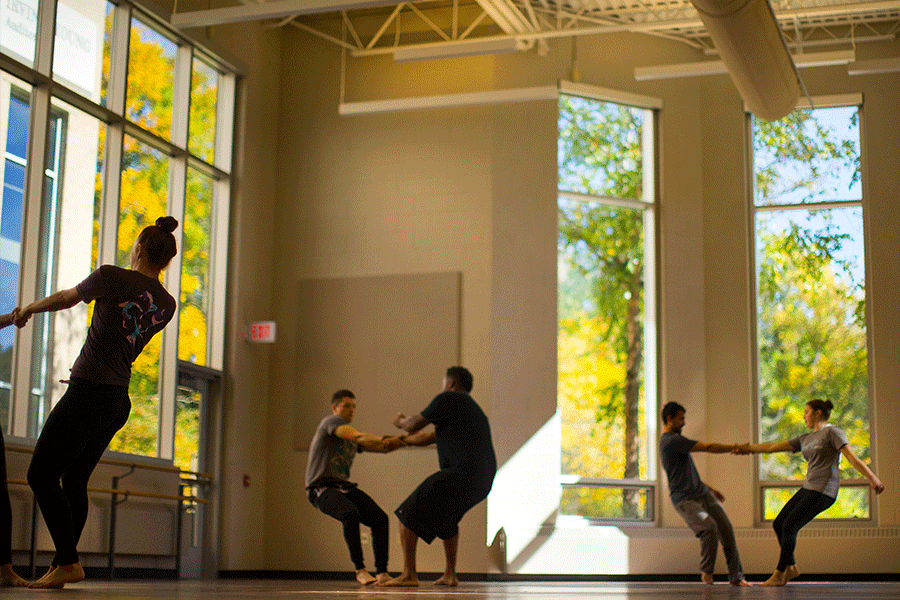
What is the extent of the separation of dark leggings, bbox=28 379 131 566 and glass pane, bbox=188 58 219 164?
20.5 feet

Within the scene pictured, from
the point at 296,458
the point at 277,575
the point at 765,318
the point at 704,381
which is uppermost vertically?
the point at 765,318

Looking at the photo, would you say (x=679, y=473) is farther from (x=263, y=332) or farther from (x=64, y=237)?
(x=64, y=237)

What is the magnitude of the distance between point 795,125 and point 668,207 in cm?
168

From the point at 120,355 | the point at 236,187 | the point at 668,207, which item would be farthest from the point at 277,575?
the point at 120,355

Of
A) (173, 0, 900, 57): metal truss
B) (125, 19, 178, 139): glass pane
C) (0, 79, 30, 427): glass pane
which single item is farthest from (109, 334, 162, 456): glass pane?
(173, 0, 900, 57): metal truss

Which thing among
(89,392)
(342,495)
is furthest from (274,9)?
(89,392)

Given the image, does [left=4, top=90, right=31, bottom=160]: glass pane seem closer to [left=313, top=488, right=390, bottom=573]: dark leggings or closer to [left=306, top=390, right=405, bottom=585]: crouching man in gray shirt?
[left=306, top=390, right=405, bottom=585]: crouching man in gray shirt

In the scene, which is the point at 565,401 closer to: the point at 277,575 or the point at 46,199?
the point at 277,575

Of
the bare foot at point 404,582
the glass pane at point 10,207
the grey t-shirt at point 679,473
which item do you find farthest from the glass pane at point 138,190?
the grey t-shirt at point 679,473

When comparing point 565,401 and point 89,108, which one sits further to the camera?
point 565,401

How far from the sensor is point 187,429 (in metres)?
9.63

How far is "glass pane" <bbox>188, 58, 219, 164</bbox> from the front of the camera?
9.95m

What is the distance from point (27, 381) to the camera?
295 inches

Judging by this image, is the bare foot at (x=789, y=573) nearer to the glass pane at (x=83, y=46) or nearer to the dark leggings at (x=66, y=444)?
the dark leggings at (x=66, y=444)
